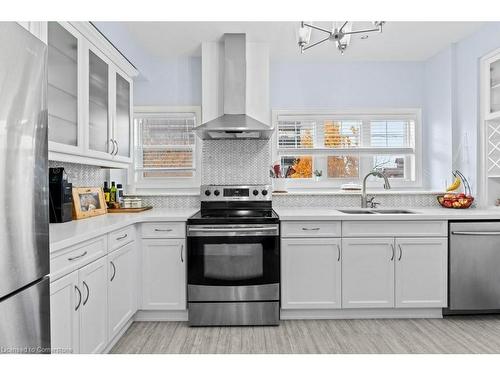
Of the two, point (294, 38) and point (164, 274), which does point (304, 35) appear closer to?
point (294, 38)

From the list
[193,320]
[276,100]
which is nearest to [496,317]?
[193,320]

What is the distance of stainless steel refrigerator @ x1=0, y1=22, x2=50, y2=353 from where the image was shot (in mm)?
958

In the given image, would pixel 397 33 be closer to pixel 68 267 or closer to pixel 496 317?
pixel 496 317

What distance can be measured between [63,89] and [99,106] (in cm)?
43

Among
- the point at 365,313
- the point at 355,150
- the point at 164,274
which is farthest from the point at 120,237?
the point at 355,150

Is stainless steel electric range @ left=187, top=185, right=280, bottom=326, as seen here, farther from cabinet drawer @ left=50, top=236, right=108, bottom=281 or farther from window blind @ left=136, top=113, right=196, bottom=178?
window blind @ left=136, top=113, right=196, bottom=178

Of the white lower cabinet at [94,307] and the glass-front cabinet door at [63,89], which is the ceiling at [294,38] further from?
the white lower cabinet at [94,307]

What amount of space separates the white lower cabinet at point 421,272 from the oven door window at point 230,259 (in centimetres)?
98

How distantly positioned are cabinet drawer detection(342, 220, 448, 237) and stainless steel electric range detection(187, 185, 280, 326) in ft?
1.94

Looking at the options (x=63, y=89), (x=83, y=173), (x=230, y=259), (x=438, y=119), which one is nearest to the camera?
(x=63, y=89)

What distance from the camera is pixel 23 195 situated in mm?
1032

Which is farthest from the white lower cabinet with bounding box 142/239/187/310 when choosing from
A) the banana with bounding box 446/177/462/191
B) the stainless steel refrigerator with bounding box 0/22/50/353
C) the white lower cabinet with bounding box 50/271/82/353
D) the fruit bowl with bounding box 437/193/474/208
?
the banana with bounding box 446/177/462/191

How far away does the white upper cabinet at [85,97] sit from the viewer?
1958 mm

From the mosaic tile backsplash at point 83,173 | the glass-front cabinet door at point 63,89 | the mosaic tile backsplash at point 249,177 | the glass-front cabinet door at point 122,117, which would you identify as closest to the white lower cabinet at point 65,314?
the glass-front cabinet door at point 63,89
